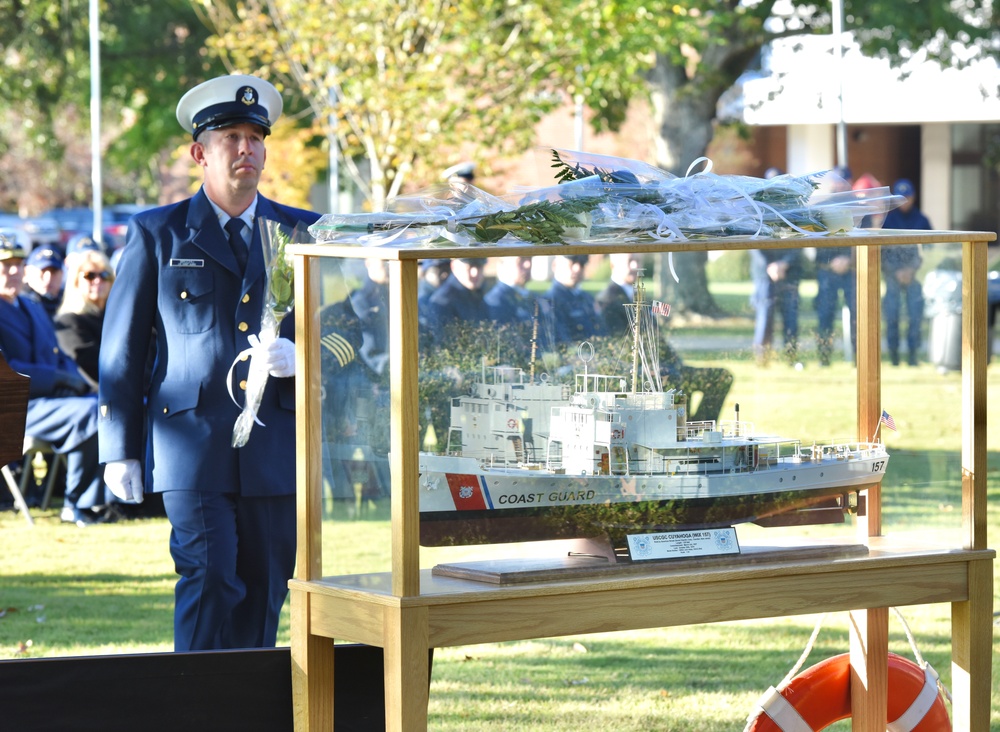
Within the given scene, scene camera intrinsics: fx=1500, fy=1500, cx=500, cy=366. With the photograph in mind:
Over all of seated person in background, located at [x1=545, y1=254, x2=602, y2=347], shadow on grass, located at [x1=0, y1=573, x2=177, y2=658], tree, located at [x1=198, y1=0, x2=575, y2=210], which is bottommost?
shadow on grass, located at [x1=0, y1=573, x2=177, y2=658]

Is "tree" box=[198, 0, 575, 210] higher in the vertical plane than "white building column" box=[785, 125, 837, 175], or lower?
lower

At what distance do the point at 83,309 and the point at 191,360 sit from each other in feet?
16.6

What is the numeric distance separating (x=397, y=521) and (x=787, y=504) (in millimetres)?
1027

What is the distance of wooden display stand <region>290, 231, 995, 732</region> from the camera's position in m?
3.16

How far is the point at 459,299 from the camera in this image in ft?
12.9

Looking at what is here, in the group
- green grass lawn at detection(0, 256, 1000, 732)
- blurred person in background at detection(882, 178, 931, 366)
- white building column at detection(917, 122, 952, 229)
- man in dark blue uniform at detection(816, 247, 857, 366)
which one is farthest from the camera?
white building column at detection(917, 122, 952, 229)

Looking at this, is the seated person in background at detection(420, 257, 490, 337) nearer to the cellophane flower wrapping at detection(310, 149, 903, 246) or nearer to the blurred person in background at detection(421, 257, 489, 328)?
the blurred person in background at detection(421, 257, 489, 328)

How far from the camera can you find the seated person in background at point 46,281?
1062 cm

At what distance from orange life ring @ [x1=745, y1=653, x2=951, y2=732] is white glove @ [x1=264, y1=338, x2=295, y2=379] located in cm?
169

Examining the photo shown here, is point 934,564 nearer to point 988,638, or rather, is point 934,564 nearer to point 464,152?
point 988,638

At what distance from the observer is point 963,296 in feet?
12.3

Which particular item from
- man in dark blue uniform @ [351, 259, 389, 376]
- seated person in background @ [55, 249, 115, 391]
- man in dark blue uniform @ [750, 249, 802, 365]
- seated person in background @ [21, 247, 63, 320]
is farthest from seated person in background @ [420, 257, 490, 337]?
seated person in background @ [21, 247, 63, 320]

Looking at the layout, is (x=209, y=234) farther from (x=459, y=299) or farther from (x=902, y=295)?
(x=902, y=295)

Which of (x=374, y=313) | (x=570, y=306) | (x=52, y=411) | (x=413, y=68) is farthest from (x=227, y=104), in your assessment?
(x=413, y=68)
